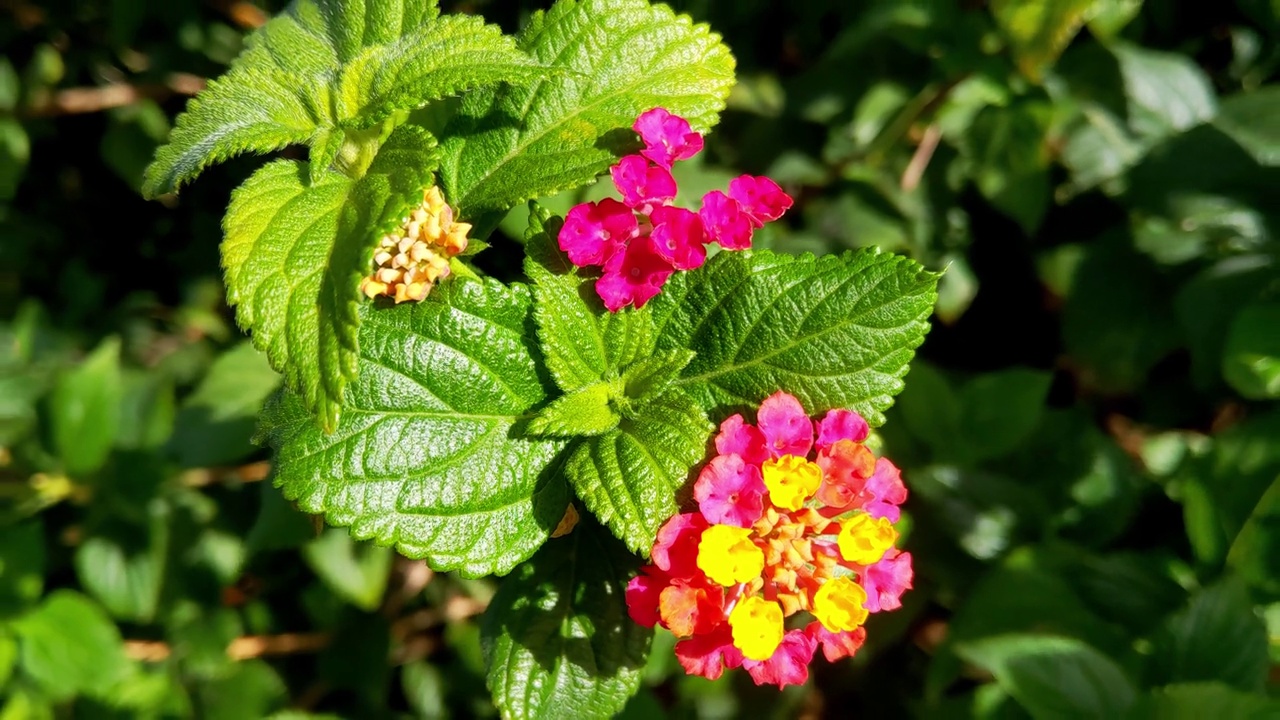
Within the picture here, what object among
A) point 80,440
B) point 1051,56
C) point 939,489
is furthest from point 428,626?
point 1051,56

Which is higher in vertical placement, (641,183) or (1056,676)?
(641,183)

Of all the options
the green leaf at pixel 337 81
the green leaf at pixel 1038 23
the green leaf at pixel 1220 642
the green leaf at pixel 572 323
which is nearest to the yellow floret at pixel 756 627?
the green leaf at pixel 572 323

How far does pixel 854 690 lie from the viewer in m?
2.01

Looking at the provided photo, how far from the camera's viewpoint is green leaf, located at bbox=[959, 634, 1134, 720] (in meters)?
1.28

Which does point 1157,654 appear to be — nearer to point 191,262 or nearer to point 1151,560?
point 1151,560

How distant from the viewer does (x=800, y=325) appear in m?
0.87

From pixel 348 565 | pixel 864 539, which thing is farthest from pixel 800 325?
pixel 348 565

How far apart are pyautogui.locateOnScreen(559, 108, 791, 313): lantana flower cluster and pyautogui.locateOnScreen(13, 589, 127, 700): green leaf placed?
1362mm

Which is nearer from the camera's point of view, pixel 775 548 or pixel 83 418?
pixel 775 548

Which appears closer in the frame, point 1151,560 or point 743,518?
point 743,518

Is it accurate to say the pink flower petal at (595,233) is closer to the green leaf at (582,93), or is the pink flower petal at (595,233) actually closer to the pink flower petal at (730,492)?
the green leaf at (582,93)

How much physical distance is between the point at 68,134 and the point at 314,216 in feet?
5.96

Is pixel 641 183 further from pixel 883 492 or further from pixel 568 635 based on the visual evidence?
pixel 568 635

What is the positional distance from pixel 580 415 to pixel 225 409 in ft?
3.18
